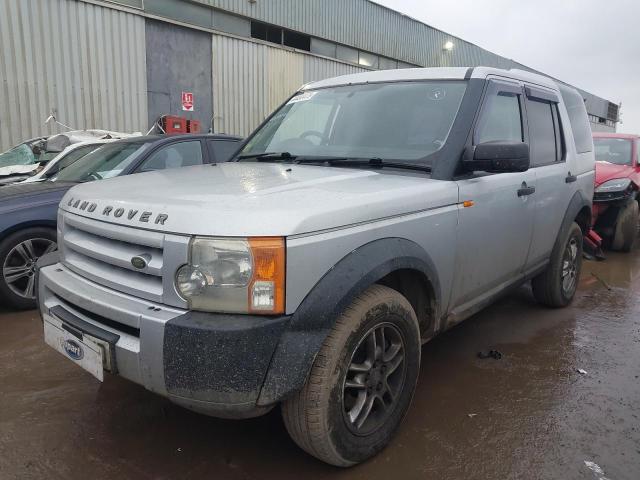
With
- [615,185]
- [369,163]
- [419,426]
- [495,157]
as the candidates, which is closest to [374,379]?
[419,426]

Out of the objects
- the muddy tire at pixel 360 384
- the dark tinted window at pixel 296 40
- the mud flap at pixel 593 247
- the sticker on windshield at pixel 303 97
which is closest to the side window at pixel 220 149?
the sticker on windshield at pixel 303 97

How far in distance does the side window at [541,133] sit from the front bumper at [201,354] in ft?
8.62

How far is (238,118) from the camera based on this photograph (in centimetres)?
1352

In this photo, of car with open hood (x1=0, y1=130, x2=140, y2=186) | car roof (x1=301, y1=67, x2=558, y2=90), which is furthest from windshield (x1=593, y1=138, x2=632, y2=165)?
car with open hood (x1=0, y1=130, x2=140, y2=186)

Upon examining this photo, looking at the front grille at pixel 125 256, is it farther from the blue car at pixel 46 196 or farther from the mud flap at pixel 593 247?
the mud flap at pixel 593 247

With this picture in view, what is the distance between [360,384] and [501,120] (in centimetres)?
199

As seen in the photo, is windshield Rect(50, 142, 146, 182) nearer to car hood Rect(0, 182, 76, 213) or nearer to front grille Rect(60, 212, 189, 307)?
car hood Rect(0, 182, 76, 213)

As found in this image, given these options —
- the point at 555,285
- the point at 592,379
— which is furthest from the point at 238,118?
the point at 592,379

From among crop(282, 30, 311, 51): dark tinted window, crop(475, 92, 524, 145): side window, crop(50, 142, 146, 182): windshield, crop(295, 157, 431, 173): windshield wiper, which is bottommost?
crop(50, 142, 146, 182): windshield

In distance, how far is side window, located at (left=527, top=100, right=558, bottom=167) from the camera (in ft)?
11.5

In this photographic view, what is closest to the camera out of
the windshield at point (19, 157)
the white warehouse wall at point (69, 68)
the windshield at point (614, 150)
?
the windshield at point (614, 150)

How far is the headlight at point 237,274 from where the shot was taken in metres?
1.72

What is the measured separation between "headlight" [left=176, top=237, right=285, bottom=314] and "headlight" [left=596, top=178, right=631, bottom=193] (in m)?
6.24

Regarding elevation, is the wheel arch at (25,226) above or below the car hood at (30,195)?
below
